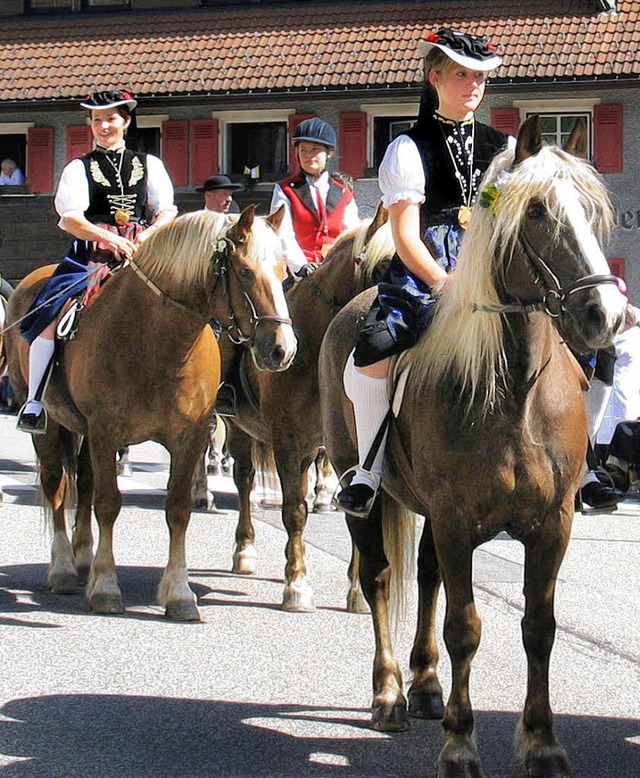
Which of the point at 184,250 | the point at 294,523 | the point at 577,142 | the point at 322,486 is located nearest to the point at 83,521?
the point at 294,523

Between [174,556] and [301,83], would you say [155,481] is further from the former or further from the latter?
[301,83]

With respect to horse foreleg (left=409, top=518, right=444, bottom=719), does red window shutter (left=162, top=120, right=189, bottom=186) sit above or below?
above

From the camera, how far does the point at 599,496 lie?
218 inches

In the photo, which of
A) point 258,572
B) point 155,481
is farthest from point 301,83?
point 258,572

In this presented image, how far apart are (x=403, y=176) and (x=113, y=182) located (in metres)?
3.76

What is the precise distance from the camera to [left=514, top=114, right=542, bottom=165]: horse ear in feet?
15.3

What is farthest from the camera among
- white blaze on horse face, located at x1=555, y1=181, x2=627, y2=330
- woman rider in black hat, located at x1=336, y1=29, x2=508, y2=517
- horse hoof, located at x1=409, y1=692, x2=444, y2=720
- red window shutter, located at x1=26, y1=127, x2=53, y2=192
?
red window shutter, located at x1=26, y1=127, x2=53, y2=192

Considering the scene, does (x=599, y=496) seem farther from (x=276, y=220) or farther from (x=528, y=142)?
(x=276, y=220)

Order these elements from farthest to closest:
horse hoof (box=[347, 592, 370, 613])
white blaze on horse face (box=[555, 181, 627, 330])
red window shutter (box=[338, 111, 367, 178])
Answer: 1. red window shutter (box=[338, 111, 367, 178])
2. horse hoof (box=[347, 592, 370, 613])
3. white blaze on horse face (box=[555, 181, 627, 330])

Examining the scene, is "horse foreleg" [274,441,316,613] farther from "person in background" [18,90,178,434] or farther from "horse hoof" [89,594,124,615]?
"person in background" [18,90,178,434]

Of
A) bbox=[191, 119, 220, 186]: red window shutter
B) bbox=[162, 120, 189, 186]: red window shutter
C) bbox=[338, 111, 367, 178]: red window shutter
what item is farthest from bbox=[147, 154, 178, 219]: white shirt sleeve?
bbox=[162, 120, 189, 186]: red window shutter

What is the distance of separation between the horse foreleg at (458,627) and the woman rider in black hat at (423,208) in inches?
28.0

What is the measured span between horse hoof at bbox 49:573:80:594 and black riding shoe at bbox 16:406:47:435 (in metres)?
0.91

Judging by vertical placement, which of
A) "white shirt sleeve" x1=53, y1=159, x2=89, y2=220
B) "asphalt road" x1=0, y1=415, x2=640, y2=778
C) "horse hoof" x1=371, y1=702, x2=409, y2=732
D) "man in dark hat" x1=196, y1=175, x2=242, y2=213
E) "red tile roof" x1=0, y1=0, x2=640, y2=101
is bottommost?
"asphalt road" x1=0, y1=415, x2=640, y2=778
